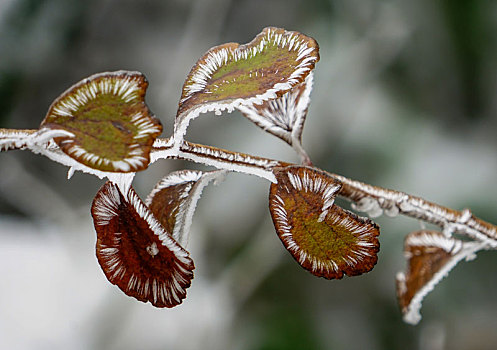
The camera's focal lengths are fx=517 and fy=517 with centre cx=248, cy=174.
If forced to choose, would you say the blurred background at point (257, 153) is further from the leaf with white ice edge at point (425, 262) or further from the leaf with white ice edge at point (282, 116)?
the leaf with white ice edge at point (282, 116)

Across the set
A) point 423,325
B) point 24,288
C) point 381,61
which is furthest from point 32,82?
point 423,325

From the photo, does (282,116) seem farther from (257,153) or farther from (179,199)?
(257,153)

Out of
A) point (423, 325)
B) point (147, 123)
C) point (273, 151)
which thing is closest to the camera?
point (147, 123)

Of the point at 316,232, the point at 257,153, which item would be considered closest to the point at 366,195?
the point at 316,232

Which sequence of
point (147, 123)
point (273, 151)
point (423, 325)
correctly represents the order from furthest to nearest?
point (273, 151) → point (423, 325) → point (147, 123)

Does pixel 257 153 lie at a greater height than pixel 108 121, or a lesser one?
greater

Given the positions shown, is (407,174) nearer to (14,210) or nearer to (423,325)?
(423,325)
